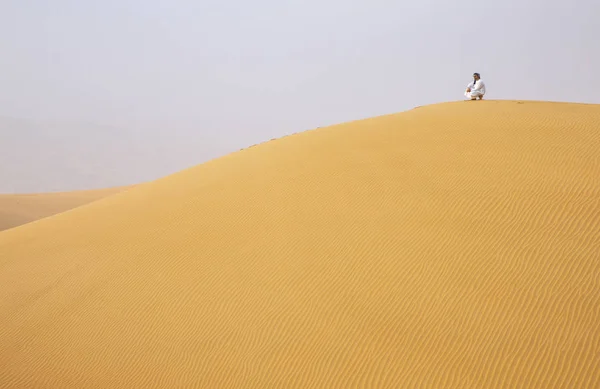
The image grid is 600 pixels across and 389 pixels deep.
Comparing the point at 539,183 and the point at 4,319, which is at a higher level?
the point at 539,183

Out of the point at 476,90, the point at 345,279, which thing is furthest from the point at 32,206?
the point at 345,279

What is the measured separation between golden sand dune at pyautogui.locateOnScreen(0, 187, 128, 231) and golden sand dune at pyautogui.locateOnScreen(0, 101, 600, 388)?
14104 millimetres

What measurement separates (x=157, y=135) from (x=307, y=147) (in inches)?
5290

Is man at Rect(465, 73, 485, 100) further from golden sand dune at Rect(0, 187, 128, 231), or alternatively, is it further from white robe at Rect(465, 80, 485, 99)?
golden sand dune at Rect(0, 187, 128, 231)

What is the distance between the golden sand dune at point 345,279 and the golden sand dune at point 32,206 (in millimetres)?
14104

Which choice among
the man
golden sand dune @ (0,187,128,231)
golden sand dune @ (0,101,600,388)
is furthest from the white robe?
golden sand dune @ (0,187,128,231)

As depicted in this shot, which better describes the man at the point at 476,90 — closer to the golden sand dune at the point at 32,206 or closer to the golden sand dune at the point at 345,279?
the golden sand dune at the point at 345,279

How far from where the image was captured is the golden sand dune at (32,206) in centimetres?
2095

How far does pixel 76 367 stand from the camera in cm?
498

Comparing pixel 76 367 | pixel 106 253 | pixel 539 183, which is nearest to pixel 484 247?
pixel 539 183

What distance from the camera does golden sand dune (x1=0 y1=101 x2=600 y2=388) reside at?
4.34 metres

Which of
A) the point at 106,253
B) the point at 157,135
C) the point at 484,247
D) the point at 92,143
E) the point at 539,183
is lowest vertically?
the point at 106,253

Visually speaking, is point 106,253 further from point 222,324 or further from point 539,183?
point 539,183

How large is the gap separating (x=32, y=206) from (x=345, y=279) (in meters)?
22.9
